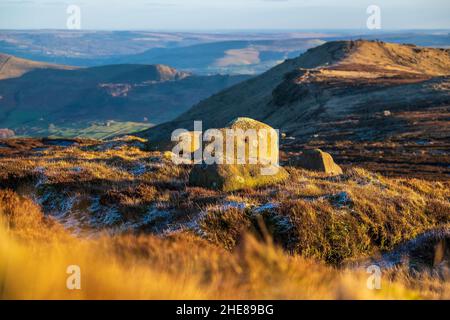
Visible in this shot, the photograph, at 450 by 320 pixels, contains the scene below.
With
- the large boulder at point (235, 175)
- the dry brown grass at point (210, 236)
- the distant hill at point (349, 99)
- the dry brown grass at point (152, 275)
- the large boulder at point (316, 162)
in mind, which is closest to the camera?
the dry brown grass at point (152, 275)

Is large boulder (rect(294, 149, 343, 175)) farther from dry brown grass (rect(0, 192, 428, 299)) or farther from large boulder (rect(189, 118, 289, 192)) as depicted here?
dry brown grass (rect(0, 192, 428, 299))

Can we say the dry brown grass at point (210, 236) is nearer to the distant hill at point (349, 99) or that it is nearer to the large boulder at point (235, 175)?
the large boulder at point (235, 175)

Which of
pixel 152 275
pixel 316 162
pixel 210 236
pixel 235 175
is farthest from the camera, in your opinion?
pixel 316 162

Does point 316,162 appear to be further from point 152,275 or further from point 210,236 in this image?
point 152,275

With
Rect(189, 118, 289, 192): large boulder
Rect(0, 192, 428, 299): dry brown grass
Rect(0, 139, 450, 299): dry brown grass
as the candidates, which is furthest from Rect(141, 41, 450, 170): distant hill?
Rect(0, 192, 428, 299): dry brown grass

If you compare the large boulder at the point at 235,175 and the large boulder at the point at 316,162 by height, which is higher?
the large boulder at the point at 235,175

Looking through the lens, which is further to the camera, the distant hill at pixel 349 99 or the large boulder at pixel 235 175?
the distant hill at pixel 349 99

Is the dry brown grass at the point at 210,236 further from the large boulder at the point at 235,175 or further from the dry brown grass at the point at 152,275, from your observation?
the large boulder at the point at 235,175

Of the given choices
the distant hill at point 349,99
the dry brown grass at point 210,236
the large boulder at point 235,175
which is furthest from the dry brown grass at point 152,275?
the distant hill at point 349,99

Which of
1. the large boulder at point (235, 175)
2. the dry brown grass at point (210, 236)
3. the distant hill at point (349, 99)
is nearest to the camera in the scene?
the dry brown grass at point (210, 236)

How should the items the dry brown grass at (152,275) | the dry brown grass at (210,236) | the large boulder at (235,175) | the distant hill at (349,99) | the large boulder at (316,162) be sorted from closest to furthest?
the dry brown grass at (152,275), the dry brown grass at (210,236), the large boulder at (235,175), the large boulder at (316,162), the distant hill at (349,99)

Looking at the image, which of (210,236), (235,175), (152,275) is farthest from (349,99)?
(152,275)

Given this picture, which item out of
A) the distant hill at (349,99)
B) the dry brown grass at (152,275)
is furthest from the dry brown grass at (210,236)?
the distant hill at (349,99)

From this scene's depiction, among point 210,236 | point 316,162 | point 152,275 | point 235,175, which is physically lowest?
point 316,162
